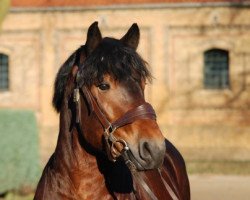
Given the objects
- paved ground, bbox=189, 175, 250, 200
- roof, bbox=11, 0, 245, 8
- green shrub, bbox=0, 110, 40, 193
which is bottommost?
paved ground, bbox=189, 175, 250, 200

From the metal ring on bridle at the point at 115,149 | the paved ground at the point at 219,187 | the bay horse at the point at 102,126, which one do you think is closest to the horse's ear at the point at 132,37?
the bay horse at the point at 102,126

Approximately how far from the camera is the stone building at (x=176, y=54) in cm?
2559

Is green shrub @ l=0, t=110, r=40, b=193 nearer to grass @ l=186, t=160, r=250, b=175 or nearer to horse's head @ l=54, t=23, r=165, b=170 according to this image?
grass @ l=186, t=160, r=250, b=175

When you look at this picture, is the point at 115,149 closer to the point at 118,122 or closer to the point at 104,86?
the point at 118,122

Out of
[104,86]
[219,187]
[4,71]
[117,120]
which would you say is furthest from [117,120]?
[4,71]

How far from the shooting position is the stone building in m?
25.6

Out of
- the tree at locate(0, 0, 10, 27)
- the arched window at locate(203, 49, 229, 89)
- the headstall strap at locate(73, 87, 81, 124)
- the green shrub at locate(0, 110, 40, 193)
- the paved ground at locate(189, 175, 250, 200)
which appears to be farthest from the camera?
the arched window at locate(203, 49, 229, 89)

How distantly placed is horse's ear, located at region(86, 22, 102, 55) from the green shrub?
952 cm

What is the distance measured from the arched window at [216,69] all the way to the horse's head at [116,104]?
896 inches

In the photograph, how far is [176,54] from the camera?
2608cm

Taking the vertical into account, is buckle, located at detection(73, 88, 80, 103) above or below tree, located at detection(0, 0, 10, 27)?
below

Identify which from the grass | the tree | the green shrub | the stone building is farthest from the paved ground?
the stone building

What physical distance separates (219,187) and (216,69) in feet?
39.4

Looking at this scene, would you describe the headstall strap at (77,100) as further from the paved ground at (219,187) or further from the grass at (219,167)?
the grass at (219,167)
